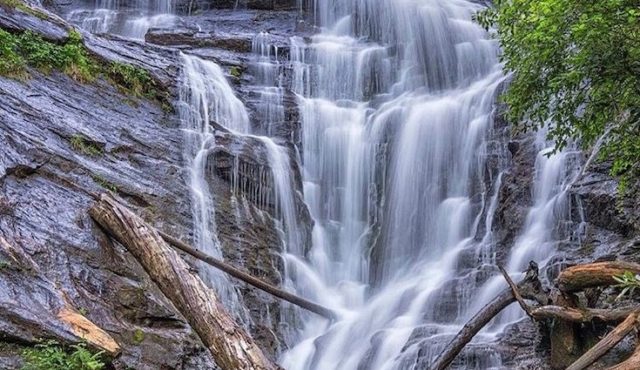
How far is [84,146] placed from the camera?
853cm

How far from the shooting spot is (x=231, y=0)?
20.6 metres

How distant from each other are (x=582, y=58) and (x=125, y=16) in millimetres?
16848

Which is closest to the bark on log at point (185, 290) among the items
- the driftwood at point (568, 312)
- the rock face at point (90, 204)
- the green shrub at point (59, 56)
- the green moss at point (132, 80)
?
the rock face at point (90, 204)

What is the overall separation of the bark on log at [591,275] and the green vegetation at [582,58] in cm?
132

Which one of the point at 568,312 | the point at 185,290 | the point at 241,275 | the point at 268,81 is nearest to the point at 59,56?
the point at 241,275

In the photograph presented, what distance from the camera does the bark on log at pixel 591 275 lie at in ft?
17.3

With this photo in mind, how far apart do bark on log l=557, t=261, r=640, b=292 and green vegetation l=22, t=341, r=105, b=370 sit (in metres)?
4.09

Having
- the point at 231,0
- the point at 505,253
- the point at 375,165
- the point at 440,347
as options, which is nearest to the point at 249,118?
the point at 375,165

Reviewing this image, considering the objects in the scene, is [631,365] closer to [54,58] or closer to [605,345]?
[605,345]

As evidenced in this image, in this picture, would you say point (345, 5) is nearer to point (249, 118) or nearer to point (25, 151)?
point (249, 118)

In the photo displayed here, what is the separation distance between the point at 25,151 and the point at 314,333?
4.60m

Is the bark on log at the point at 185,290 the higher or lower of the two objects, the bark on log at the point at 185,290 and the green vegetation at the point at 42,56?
the lower

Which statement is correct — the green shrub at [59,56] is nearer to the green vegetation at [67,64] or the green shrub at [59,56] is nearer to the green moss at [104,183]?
the green vegetation at [67,64]

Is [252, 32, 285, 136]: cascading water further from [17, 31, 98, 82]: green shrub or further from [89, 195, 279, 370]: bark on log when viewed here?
[89, 195, 279, 370]: bark on log
